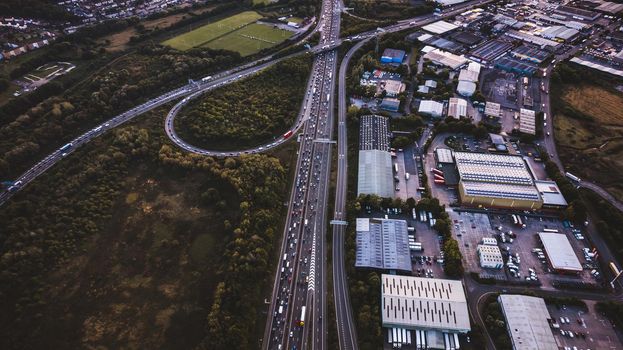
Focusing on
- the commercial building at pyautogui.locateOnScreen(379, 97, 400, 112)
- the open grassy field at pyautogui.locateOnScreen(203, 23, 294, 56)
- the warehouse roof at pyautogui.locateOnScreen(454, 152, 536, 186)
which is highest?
the open grassy field at pyautogui.locateOnScreen(203, 23, 294, 56)

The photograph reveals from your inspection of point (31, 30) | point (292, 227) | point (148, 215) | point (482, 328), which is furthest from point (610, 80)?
point (31, 30)

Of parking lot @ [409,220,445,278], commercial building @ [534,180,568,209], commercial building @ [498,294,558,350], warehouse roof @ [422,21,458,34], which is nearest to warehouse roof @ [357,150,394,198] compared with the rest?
parking lot @ [409,220,445,278]

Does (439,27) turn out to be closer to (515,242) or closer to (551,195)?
(551,195)

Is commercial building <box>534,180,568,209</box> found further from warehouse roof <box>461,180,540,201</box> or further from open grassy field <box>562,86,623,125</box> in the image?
open grassy field <box>562,86,623,125</box>

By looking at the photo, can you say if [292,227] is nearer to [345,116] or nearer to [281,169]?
[281,169]

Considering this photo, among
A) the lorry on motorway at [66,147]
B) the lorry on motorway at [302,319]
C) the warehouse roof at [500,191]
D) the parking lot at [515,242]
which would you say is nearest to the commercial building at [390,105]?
the warehouse roof at [500,191]

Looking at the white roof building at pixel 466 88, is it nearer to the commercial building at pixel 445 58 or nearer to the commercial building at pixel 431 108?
the commercial building at pixel 431 108

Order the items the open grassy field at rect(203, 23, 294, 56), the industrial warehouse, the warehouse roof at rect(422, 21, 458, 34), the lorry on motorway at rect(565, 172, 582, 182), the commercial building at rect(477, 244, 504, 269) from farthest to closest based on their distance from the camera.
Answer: the warehouse roof at rect(422, 21, 458, 34)
the open grassy field at rect(203, 23, 294, 56)
the lorry on motorway at rect(565, 172, 582, 182)
the commercial building at rect(477, 244, 504, 269)
the industrial warehouse

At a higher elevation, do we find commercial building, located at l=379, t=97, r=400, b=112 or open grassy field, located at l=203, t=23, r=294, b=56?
open grassy field, located at l=203, t=23, r=294, b=56
